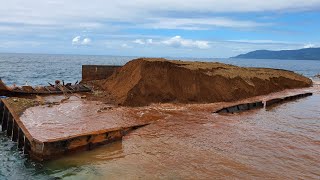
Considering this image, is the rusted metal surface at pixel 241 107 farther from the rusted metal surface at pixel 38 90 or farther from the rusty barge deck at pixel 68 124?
the rusted metal surface at pixel 38 90

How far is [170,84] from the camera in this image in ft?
86.9

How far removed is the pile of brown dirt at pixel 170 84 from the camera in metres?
25.0

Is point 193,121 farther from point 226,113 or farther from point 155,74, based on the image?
point 155,74

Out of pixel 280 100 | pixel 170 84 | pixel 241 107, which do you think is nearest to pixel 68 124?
pixel 170 84

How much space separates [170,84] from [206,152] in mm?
12624

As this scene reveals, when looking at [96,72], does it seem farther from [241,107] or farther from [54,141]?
[54,141]

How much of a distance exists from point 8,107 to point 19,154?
5704 mm

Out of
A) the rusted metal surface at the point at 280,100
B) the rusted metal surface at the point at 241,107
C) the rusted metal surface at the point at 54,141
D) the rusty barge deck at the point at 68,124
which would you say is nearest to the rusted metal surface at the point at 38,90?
the rusty barge deck at the point at 68,124

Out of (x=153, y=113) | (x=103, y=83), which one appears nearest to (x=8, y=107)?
(x=153, y=113)

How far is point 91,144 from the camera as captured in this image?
14.2 metres

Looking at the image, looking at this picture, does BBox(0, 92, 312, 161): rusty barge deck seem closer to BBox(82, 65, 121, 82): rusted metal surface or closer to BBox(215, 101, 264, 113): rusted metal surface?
BBox(215, 101, 264, 113): rusted metal surface

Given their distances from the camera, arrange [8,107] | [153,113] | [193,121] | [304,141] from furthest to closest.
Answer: [153,113] < [193,121] < [8,107] < [304,141]

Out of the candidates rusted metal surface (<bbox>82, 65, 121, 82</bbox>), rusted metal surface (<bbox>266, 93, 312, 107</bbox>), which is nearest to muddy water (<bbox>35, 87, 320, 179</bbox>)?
rusted metal surface (<bbox>266, 93, 312, 107</bbox>)

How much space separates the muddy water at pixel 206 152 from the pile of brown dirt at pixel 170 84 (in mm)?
3752
